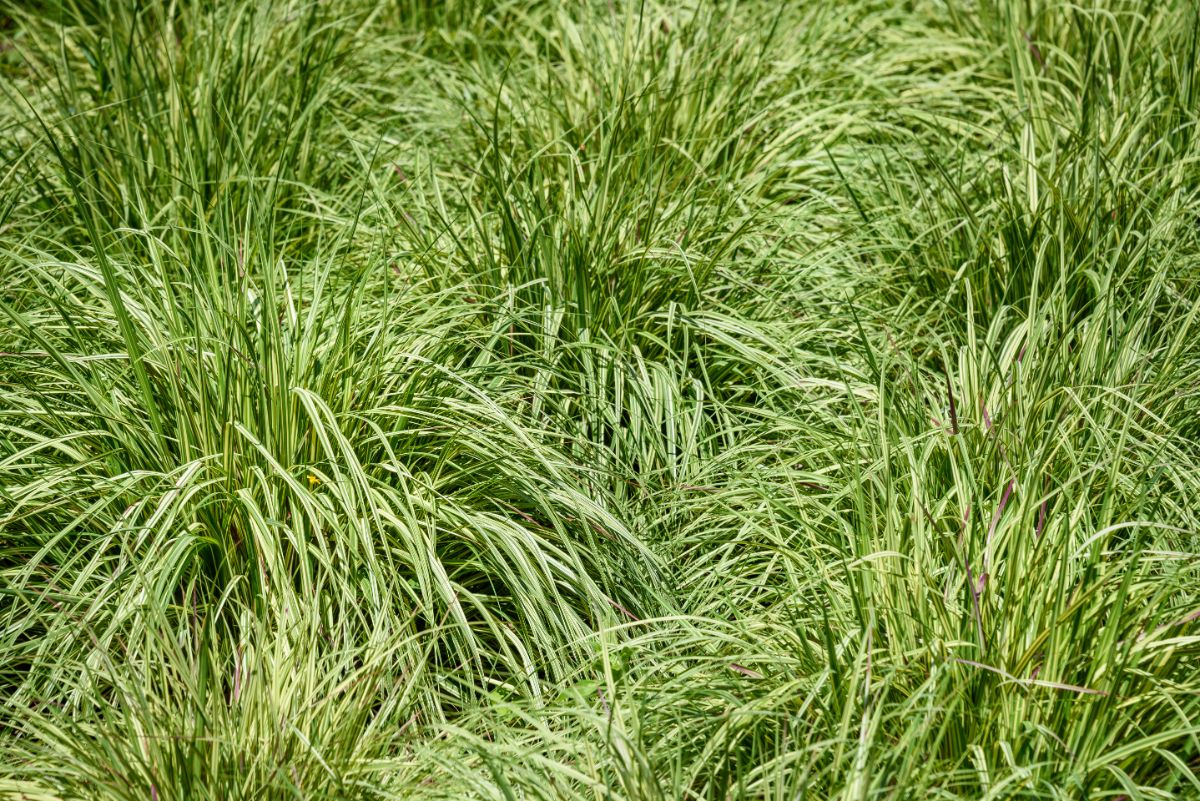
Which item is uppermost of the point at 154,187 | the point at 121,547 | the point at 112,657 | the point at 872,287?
the point at 154,187

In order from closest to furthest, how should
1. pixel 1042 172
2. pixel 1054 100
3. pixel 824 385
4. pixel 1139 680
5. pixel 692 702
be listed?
pixel 1139 680, pixel 692 702, pixel 824 385, pixel 1042 172, pixel 1054 100

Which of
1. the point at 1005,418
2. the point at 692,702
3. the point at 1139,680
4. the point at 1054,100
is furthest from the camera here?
the point at 1054,100

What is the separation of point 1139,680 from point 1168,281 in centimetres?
156

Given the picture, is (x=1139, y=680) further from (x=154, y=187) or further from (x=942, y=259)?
(x=154, y=187)

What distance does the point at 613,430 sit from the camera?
303cm

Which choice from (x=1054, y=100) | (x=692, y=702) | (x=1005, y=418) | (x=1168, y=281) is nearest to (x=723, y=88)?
(x=1054, y=100)

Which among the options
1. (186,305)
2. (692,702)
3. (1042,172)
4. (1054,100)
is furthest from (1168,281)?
(186,305)

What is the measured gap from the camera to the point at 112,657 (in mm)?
2424

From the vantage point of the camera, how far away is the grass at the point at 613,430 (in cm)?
211

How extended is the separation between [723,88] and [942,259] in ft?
3.49

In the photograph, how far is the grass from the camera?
2.11 metres

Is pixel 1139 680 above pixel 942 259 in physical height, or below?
below

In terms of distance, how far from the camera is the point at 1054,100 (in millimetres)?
4094

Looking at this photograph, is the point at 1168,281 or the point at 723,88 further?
the point at 723,88
